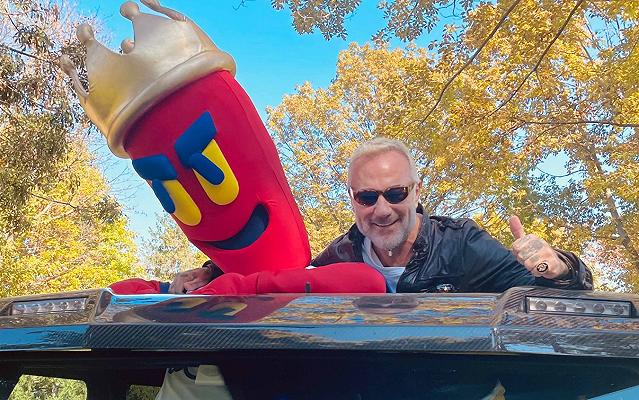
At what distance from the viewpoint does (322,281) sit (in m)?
2.28

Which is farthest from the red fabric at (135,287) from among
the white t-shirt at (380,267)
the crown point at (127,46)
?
the crown point at (127,46)

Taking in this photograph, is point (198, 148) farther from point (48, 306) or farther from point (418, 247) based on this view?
point (48, 306)

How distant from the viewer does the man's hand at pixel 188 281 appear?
288 cm

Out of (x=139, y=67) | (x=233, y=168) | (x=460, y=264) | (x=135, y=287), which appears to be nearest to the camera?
(x=135, y=287)

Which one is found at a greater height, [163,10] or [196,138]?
[163,10]

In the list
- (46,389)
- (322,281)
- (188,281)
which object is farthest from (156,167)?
(46,389)

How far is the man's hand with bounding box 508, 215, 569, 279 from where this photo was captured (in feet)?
7.73

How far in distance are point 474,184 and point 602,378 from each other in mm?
9982

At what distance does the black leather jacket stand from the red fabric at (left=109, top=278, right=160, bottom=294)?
88 cm

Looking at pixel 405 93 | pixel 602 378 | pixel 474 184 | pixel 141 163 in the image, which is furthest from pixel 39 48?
pixel 602 378

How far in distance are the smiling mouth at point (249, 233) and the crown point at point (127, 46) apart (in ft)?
2.97

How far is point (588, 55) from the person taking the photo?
13.9m

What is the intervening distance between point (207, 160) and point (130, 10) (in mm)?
790

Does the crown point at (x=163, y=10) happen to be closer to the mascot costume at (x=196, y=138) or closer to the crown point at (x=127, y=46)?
the mascot costume at (x=196, y=138)
